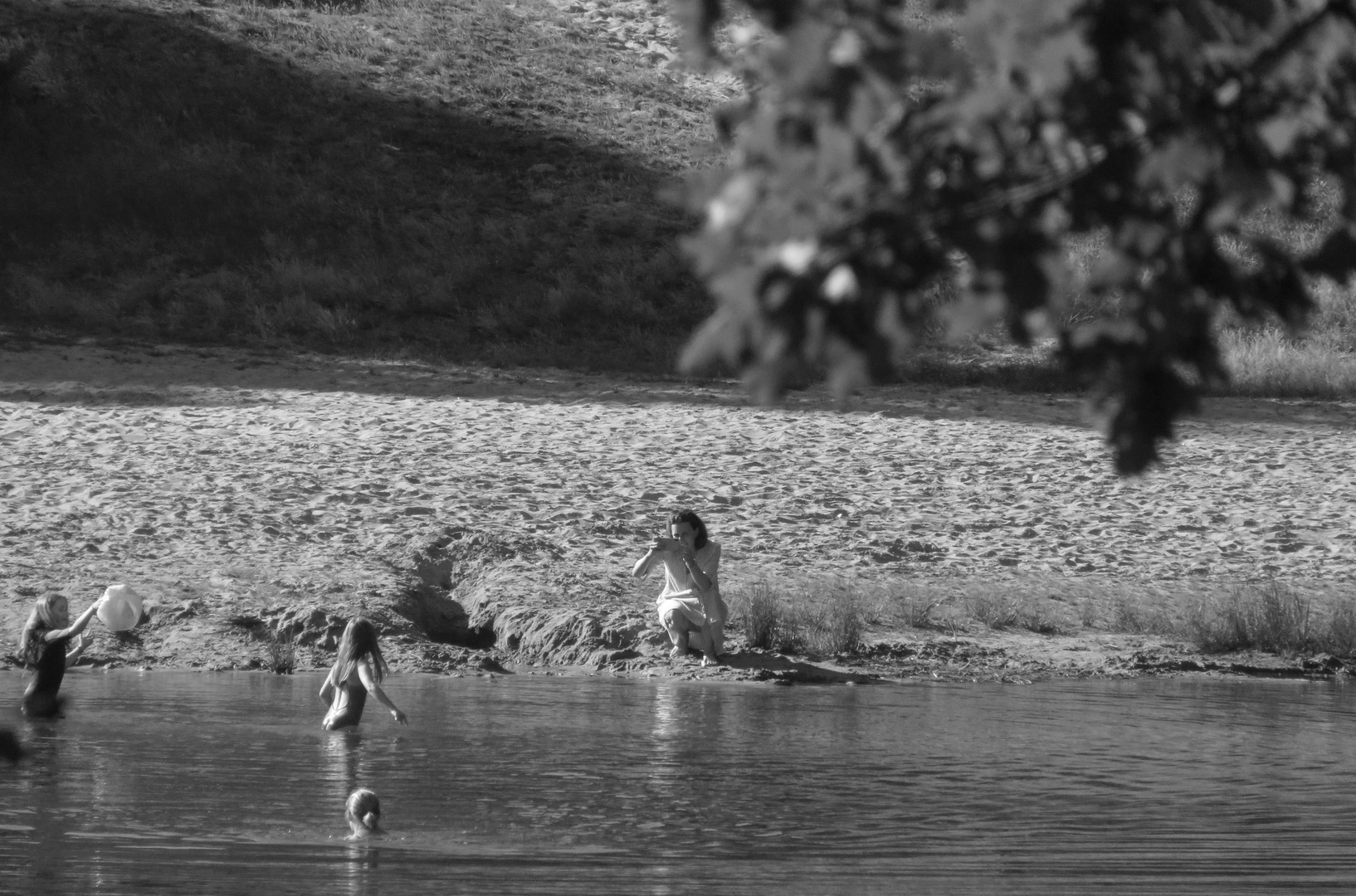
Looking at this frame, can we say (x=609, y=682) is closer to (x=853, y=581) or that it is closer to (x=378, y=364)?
(x=853, y=581)

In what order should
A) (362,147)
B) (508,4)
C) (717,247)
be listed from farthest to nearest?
1. (508,4)
2. (362,147)
3. (717,247)

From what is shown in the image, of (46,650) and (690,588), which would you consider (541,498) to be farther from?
(46,650)

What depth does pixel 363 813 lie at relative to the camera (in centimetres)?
701

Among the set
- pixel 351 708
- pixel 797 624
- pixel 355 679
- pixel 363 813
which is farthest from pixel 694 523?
pixel 363 813

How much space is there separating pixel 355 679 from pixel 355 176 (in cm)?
1926

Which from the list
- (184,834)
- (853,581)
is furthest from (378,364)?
(184,834)

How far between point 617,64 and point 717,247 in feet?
102

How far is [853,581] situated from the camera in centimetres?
1345

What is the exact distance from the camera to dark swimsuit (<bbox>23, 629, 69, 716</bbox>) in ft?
31.2

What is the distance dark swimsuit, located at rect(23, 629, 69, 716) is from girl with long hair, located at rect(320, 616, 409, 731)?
1.36m

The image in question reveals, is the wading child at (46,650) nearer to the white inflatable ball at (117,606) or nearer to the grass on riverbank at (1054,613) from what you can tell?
the white inflatable ball at (117,606)

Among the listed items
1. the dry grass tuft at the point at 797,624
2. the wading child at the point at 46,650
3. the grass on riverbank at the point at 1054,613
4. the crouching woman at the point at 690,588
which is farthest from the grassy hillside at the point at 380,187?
the wading child at the point at 46,650

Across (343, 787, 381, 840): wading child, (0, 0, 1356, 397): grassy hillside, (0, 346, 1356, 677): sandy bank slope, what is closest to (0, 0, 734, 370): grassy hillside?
(0, 0, 1356, 397): grassy hillside

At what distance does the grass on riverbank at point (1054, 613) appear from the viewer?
12.3 metres
